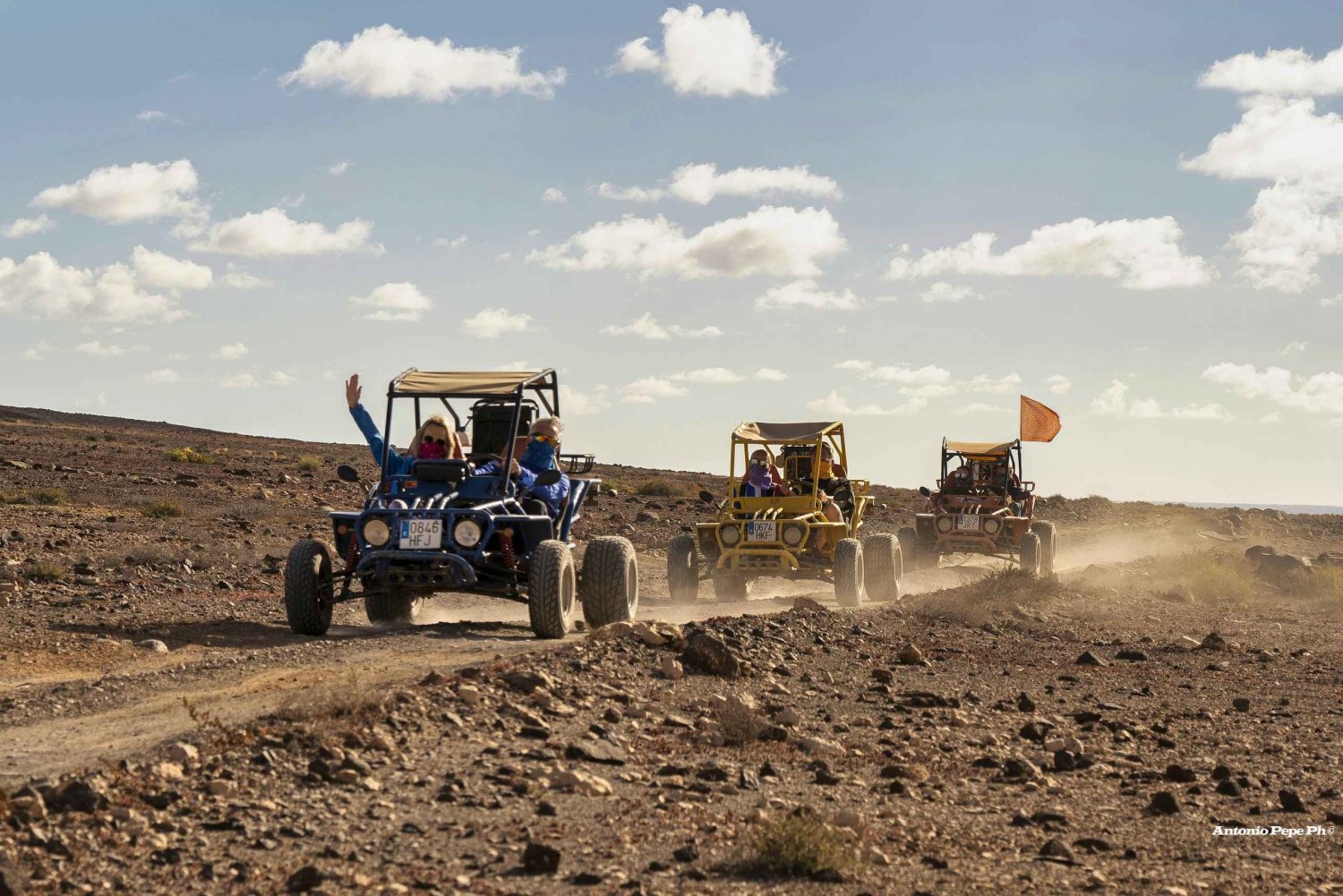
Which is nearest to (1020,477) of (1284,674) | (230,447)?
(1284,674)

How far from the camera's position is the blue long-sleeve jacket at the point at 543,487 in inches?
505

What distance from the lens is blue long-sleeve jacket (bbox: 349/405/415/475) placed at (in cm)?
1276

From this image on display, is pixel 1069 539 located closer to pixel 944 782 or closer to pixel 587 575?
pixel 587 575

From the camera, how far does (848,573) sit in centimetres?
1798

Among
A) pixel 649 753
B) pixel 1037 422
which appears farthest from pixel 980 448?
pixel 649 753

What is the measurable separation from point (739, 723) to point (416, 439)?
5.78 m

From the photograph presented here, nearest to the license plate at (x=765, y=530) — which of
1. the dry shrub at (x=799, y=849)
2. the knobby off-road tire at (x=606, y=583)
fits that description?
the knobby off-road tire at (x=606, y=583)

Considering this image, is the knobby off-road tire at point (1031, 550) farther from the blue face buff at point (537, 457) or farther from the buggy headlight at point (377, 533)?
the buggy headlight at point (377, 533)

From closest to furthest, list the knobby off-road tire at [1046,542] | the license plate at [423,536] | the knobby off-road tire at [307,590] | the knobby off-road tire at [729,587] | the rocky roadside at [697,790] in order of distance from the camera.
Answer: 1. the rocky roadside at [697,790]
2. the license plate at [423,536]
3. the knobby off-road tire at [307,590]
4. the knobby off-road tire at [729,587]
5. the knobby off-road tire at [1046,542]

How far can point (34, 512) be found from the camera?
1024 inches

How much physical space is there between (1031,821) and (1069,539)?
37544 mm

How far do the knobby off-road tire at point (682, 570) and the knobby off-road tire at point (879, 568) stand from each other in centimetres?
250

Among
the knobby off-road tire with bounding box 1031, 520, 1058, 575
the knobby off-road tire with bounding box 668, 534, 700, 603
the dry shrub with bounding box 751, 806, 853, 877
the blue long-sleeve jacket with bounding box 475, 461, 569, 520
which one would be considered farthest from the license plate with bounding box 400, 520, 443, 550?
the knobby off-road tire with bounding box 1031, 520, 1058, 575

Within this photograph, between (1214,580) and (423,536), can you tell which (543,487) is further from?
(1214,580)
